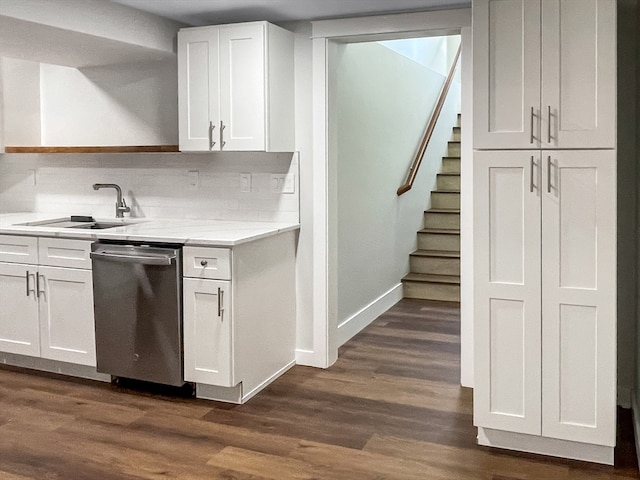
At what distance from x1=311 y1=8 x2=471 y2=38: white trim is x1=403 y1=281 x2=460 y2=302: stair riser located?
257 centimetres

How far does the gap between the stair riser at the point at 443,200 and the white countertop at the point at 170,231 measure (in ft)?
9.51

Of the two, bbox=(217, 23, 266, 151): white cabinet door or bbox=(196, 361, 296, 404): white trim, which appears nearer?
bbox=(196, 361, 296, 404): white trim

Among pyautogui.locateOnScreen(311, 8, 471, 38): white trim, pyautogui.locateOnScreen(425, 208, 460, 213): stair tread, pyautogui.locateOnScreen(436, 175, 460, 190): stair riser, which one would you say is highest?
pyautogui.locateOnScreen(311, 8, 471, 38): white trim

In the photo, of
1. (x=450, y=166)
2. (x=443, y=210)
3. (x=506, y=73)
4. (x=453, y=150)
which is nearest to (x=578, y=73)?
(x=506, y=73)

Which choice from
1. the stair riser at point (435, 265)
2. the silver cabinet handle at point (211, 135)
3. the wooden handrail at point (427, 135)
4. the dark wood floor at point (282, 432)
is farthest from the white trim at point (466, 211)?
the stair riser at point (435, 265)

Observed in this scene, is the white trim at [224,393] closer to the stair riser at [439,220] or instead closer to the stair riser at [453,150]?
the stair riser at [439,220]

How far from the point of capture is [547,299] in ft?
9.40

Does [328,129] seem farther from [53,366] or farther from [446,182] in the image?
[446,182]

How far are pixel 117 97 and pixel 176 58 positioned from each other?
527mm

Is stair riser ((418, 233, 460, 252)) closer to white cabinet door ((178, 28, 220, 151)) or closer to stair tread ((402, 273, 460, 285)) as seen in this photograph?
stair tread ((402, 273, 460, 285))

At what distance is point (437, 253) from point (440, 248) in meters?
0.13

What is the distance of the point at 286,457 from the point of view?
2.99 metres

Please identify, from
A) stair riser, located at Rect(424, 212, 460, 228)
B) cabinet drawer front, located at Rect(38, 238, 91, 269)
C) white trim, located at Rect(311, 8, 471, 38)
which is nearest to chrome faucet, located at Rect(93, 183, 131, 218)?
cabinet drawer front, located at Rect(38, 238, 91, 269)

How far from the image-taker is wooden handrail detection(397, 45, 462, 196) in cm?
590
